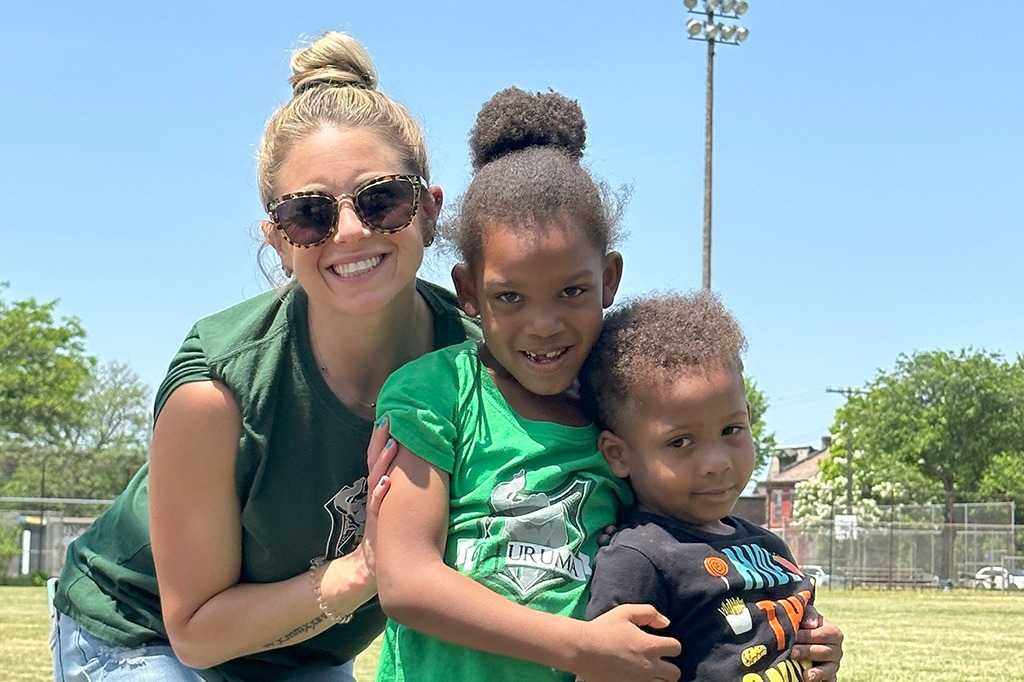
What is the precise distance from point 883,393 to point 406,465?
58.3 metres

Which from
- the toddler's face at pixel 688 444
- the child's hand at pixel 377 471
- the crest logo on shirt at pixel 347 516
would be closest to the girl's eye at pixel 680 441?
the toddler's face at pixel 688 444

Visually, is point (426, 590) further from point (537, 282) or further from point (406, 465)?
point (537, 282)

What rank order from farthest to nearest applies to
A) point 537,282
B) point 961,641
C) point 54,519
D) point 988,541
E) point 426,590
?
point 988,541, point 54,519, point 961,641, point 537,282, point 426,590

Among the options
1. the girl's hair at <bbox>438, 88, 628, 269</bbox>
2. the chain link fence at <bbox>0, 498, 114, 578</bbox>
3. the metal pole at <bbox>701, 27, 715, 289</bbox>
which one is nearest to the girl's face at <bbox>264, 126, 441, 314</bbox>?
the girl's hair at <bbox>438, 88, 628, 269</bbox>

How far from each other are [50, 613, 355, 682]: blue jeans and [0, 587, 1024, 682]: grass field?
6.80m

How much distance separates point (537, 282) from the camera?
2.61 metres

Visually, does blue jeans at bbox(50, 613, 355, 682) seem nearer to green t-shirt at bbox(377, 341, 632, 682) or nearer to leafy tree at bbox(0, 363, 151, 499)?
green t-shirt at bbox(377, 341, 632, 682)

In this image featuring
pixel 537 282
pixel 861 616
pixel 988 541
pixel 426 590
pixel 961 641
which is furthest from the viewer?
pixel 988 541

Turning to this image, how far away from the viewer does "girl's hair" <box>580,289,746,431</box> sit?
2631 mm

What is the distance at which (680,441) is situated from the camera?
2.62 meters

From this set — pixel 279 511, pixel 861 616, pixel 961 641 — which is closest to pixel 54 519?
pixel 861 616

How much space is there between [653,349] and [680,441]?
0.67 ft

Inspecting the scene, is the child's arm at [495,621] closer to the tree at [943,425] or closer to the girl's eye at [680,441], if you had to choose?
the girl's eye at [680,441]

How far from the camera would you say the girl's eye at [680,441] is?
2.62 metres
